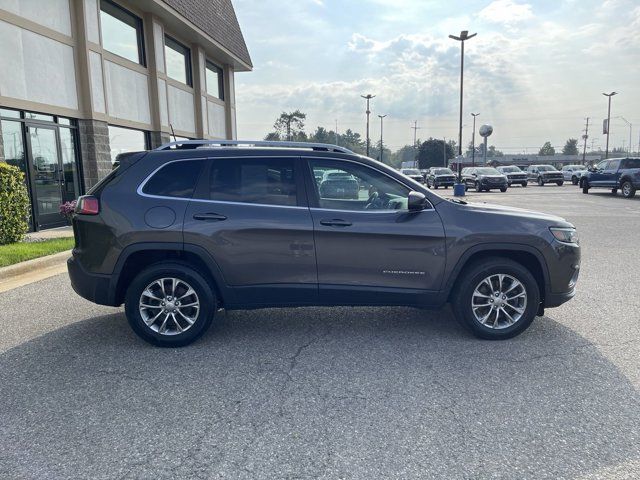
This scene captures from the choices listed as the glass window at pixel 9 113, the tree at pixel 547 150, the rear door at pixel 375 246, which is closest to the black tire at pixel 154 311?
the rear door at pixel 375 246

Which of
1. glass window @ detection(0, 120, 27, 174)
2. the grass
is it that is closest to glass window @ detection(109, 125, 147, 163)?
glass window @ detection(0, 120, 27, 174)

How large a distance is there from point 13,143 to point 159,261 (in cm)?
842

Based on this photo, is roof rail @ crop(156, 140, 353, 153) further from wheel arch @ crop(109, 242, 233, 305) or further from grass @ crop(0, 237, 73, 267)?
grass @ crop(0, 237, 73, 267)

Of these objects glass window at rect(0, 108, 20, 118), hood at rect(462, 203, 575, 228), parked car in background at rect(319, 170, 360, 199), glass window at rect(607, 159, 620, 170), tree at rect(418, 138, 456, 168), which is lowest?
hood at rect(462, 203, 575, 228)

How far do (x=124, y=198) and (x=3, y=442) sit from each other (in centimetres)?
218

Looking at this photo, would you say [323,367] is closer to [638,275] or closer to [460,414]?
[460,414]

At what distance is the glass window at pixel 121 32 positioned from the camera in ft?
43.4

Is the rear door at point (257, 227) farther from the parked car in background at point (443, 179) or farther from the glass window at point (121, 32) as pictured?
the parked car in background at point (443, 179)

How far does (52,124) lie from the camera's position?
11414 millimetres

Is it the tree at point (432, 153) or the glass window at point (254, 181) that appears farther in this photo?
the tree at point (432, 153)

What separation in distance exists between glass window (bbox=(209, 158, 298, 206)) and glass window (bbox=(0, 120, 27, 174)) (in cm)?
816

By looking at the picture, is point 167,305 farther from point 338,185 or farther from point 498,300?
point 498,300

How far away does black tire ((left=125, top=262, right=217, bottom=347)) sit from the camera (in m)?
4.28

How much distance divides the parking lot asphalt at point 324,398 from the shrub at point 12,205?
14.7 feet
